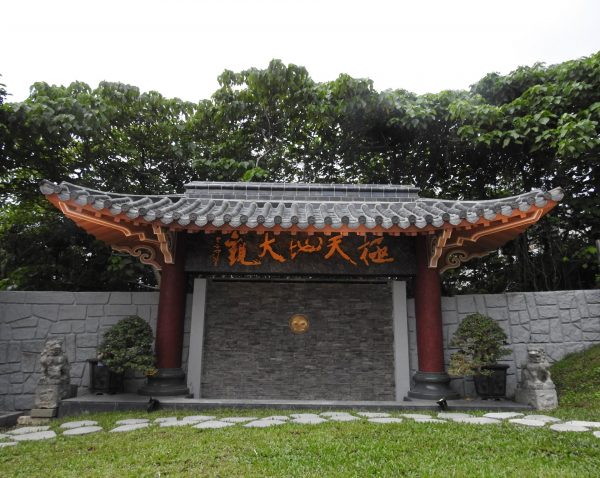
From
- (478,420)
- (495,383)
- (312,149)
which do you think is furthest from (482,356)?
(312,149)

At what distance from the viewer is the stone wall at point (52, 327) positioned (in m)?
6.49

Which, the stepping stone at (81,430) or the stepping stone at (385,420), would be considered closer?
the stepping stone at (81,430)

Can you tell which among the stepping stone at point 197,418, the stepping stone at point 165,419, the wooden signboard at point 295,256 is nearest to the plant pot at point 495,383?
the wooden signboard at point 295,256

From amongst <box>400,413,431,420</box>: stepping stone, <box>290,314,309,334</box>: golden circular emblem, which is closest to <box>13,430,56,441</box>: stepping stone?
<box>290,314,309,334</box>: golden circular emblem

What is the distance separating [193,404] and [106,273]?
500cm

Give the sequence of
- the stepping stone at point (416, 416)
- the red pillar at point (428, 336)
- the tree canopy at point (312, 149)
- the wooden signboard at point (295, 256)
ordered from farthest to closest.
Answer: the tree canopy at point (312, 149), the wooden signboard at point (295, 256), the red pillar at point (428, 336), the stepping stone at point (416, 416)

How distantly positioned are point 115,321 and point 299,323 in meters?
2.94

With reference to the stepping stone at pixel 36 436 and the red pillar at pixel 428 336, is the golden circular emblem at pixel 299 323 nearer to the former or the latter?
the red pillar at pixel 428 336

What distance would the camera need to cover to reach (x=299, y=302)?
674cm

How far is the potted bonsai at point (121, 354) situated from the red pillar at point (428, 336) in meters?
3.80

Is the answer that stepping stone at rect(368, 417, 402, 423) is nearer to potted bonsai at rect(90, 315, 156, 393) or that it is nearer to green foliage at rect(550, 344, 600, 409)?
green foliage at rect(550, 344, 600, 409)

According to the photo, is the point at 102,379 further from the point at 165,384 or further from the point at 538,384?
the point at 538,384

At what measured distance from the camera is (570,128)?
24.6ft

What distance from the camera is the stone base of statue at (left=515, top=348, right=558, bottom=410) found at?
5301 millimetres
